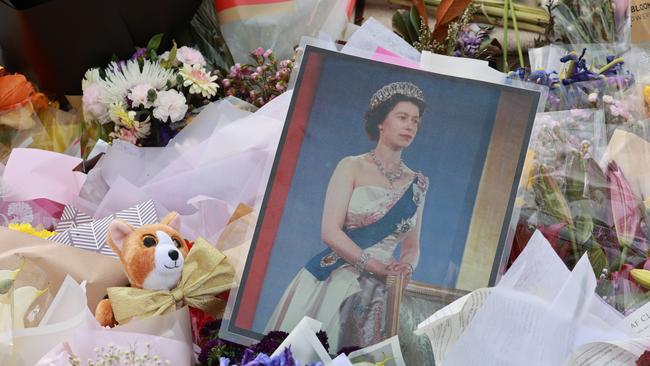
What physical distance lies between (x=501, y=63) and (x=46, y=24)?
1.16 m

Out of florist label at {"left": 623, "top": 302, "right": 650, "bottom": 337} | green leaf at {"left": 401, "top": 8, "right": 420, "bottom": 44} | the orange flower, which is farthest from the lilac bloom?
florist label at {"left": 623, "top": 302, "right": 650, "bottom": 337}

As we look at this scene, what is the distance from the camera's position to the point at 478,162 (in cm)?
124

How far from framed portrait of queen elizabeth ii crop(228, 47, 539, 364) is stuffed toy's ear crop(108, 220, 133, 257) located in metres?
0.22

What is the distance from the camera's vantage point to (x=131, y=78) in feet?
5.99

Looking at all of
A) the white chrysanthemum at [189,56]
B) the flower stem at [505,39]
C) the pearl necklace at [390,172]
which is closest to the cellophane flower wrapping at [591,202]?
the pearl necklace at [390,172]

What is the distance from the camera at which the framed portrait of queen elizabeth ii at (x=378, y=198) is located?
3.97ft

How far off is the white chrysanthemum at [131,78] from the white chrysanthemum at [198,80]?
0.04 metres

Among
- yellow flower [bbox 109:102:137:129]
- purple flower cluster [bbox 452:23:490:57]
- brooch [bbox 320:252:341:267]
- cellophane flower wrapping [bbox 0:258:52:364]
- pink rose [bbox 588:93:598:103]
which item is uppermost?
purple flower cluster [bbox 452:23:490:57]

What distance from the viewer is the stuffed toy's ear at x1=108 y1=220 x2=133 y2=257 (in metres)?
1.26

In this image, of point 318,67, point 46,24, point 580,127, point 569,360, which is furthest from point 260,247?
point 46,24

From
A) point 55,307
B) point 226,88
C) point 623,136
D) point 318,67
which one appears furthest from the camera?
point 226,88

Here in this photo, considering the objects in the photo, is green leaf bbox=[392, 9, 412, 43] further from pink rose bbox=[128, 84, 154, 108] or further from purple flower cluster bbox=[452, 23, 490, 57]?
pink rose bbox=[128, 84, 154, 108]

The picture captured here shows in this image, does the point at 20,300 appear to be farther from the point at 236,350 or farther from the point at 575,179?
the point at 575,179

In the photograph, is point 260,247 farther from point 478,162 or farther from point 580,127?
point 580,127
